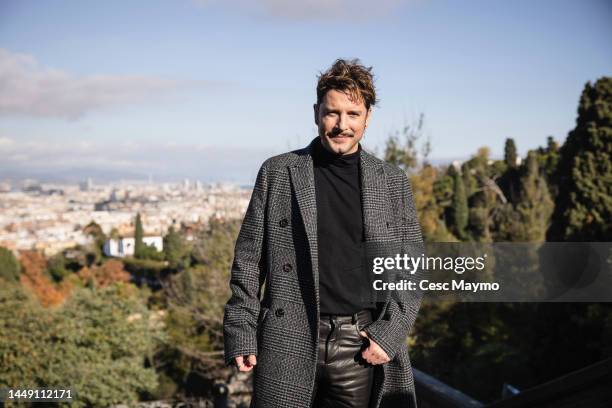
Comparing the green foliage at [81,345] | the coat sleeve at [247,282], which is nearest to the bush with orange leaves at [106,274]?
the green foliage at [81,345]

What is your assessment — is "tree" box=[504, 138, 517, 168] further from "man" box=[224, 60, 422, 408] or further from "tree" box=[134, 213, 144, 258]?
"man" box=[224, 60, 422, 408]

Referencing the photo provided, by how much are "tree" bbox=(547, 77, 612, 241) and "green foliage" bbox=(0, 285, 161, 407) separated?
26.4 ft

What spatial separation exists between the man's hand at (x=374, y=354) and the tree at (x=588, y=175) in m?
7.27

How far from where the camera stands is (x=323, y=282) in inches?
56.1

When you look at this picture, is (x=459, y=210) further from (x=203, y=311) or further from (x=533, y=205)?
(x=203, y=311)

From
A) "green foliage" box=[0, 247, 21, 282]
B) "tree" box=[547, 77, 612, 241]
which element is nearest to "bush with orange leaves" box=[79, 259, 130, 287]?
"green foliage" box=[0, 247, 21, 282]

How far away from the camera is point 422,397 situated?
2.53 m

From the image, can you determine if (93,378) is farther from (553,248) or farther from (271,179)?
(271,179)

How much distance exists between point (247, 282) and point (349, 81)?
22.2 inches

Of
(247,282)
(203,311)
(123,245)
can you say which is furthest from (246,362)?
(123,245)

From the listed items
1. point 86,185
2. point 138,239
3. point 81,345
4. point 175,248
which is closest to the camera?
point 81,345

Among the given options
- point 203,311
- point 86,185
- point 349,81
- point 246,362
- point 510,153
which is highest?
point 510,153

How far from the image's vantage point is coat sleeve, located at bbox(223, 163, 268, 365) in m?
1.39

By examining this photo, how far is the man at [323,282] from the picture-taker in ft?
4.58
